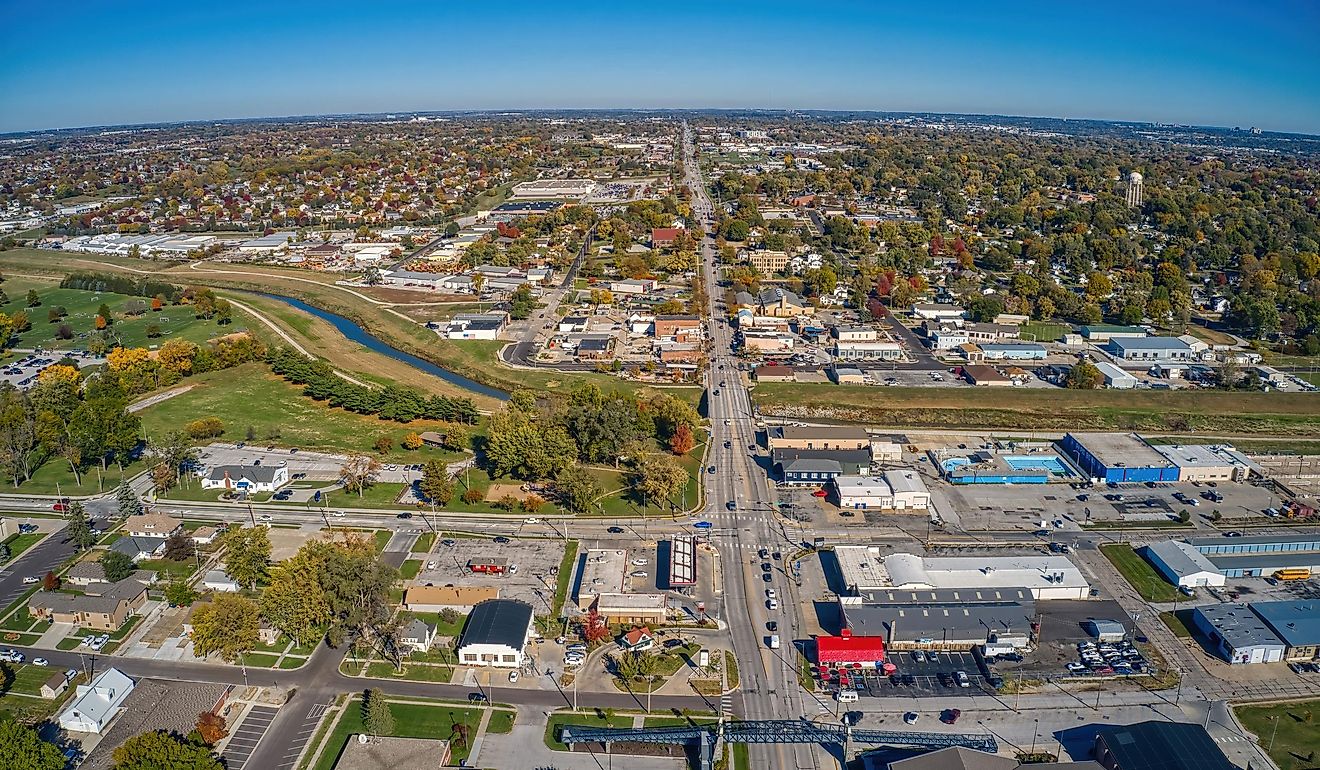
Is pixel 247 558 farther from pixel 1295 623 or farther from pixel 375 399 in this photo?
pixel 1295 623

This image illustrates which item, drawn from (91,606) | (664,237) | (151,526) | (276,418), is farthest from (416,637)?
(664,237)

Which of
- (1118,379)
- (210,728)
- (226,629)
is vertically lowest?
(210,728)

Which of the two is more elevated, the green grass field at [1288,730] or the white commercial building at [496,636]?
the white commercial building at [496,636]

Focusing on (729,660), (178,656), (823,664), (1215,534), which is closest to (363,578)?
(178,656)

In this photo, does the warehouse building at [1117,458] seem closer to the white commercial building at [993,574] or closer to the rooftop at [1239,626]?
the white commercial building at [993,574]

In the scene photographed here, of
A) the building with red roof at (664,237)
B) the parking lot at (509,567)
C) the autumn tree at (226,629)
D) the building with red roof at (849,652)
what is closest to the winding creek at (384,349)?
the parking lot at (509,567)

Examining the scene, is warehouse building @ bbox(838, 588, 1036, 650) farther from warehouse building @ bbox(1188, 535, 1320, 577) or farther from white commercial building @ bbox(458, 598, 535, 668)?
white commercial building @ bbox(458, 598, 535, 668)

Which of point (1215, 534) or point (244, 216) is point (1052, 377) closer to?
point (1215, 534)
